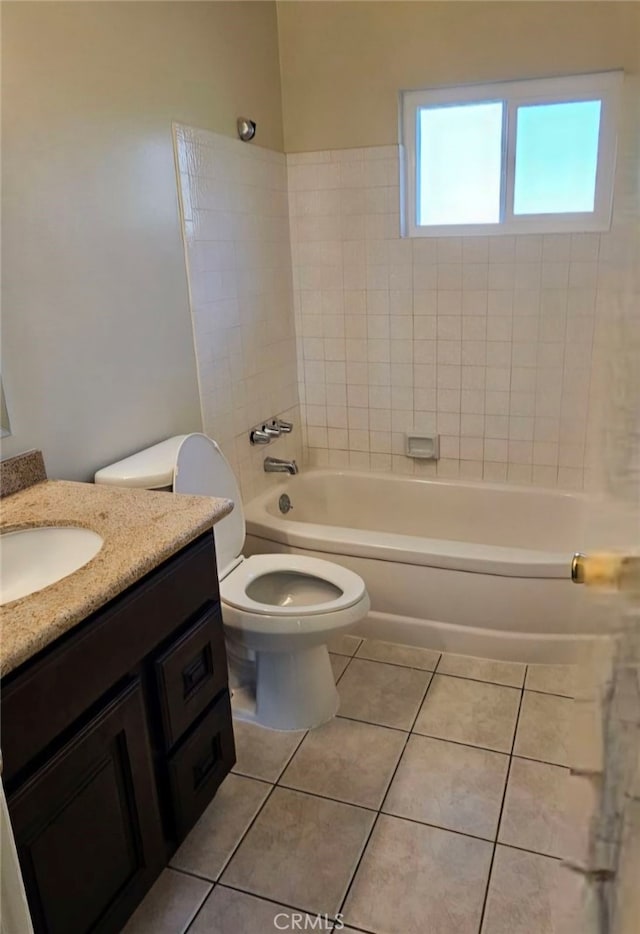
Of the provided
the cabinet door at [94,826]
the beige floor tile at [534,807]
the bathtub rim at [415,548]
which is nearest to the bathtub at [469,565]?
the bathtub rim at [415,548]

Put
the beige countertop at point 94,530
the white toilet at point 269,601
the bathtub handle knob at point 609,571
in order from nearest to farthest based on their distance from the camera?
1. the bathtub handle knob at point 609,571
2. the beige countertop at point 94,530
3. the white toilet at point 269,601

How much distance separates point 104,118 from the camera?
181 cm

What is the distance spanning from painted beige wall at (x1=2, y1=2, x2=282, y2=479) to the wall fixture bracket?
0.09 meters

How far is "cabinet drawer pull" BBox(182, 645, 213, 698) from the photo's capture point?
149 centimetres

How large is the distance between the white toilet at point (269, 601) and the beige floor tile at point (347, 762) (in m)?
0.08

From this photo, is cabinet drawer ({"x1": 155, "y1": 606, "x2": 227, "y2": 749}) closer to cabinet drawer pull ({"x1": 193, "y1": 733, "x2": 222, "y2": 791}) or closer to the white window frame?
cabinet drawer pull ({"x1": 193, "y1": 733, "x2": 222, "y2": 791})

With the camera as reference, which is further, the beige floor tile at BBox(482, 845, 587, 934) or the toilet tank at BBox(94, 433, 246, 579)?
the toilet tank at BBox(94, 433, 246, 579)

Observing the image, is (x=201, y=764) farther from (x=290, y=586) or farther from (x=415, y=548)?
(x=415, y=548)

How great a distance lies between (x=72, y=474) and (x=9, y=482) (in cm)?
24

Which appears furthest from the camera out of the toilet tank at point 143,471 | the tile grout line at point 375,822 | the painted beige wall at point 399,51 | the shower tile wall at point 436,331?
the shower tile wall at point 436,331

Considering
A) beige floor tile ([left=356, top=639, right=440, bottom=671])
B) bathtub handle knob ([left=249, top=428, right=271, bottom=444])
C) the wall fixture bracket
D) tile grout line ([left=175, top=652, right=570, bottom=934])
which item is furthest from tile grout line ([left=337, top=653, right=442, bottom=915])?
the wall fixture bracket

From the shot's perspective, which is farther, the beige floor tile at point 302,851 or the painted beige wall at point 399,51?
the painted beige wall at point 399,51

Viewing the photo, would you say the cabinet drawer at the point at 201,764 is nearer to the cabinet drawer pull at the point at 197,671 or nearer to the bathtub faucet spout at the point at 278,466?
the cabinet drawer pull at the point at 197,671

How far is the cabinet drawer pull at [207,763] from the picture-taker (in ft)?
5.19
